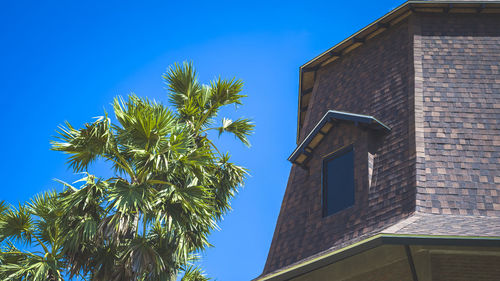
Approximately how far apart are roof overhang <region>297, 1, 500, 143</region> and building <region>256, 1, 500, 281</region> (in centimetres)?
3

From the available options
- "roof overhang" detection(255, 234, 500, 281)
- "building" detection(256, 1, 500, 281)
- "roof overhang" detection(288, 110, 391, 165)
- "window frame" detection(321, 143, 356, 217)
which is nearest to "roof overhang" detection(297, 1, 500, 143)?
"building" detection(256, 1, 500, 281)

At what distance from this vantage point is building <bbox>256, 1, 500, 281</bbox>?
9203 millimetres

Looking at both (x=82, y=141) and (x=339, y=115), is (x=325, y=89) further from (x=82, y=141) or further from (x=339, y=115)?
(x=82, y=141)

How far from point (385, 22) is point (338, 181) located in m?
4.93

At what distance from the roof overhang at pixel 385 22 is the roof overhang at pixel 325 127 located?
3.06 meters

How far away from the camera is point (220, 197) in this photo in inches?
618

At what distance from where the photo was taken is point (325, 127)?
44.6ft

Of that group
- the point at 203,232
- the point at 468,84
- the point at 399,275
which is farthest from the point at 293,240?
the point at 468,84

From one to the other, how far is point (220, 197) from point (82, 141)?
14.4 ft

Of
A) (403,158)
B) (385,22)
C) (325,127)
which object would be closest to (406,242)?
(403,158)

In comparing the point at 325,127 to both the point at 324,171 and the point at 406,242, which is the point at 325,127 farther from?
the point at 406,242

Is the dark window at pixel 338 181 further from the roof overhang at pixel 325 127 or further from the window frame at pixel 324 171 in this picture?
the roof overhang at pixel 325 127

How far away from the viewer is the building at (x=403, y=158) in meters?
9.20

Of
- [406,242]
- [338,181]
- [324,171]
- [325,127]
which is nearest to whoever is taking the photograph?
[406,242]
